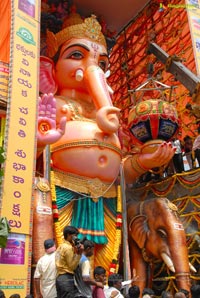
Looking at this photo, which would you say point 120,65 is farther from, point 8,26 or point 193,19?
point 8,26

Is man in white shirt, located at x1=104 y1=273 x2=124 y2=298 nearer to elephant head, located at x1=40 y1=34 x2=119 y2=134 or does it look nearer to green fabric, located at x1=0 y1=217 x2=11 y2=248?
green fabric, located at x1=0 y1=217 x2=11 y2=248

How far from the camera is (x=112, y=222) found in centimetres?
631

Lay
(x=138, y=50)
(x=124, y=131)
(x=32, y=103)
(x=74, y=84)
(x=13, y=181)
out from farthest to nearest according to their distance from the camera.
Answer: (x=138, y=50) < (x=124, y=131) < (x=74, y=84) < (x=32, y=103) < (x=13, y=181)

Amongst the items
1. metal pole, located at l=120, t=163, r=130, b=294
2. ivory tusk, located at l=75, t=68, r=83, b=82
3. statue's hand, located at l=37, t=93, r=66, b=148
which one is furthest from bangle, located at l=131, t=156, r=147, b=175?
statue's hand, located at l=37, t=93, r=66, b=148

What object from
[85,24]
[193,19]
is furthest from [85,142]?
[193,19]

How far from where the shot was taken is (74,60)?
268 inches

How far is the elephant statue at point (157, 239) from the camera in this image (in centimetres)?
580

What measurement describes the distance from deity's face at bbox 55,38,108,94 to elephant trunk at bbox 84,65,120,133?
193 millimetres

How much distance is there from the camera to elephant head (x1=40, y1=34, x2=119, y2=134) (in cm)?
659

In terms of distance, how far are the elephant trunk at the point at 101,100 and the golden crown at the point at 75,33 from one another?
0.58 m

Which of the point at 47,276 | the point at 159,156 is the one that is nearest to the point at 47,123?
the point at 159,156

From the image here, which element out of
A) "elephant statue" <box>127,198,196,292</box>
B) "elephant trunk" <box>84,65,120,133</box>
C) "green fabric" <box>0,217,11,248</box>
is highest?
"elephant trunk" <box>84,65,120,133</box>

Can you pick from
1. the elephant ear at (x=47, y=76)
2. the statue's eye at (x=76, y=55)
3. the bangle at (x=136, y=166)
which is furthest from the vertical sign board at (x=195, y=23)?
the elephant ear at (x=47, y=76)

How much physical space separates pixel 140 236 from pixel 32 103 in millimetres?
2497
